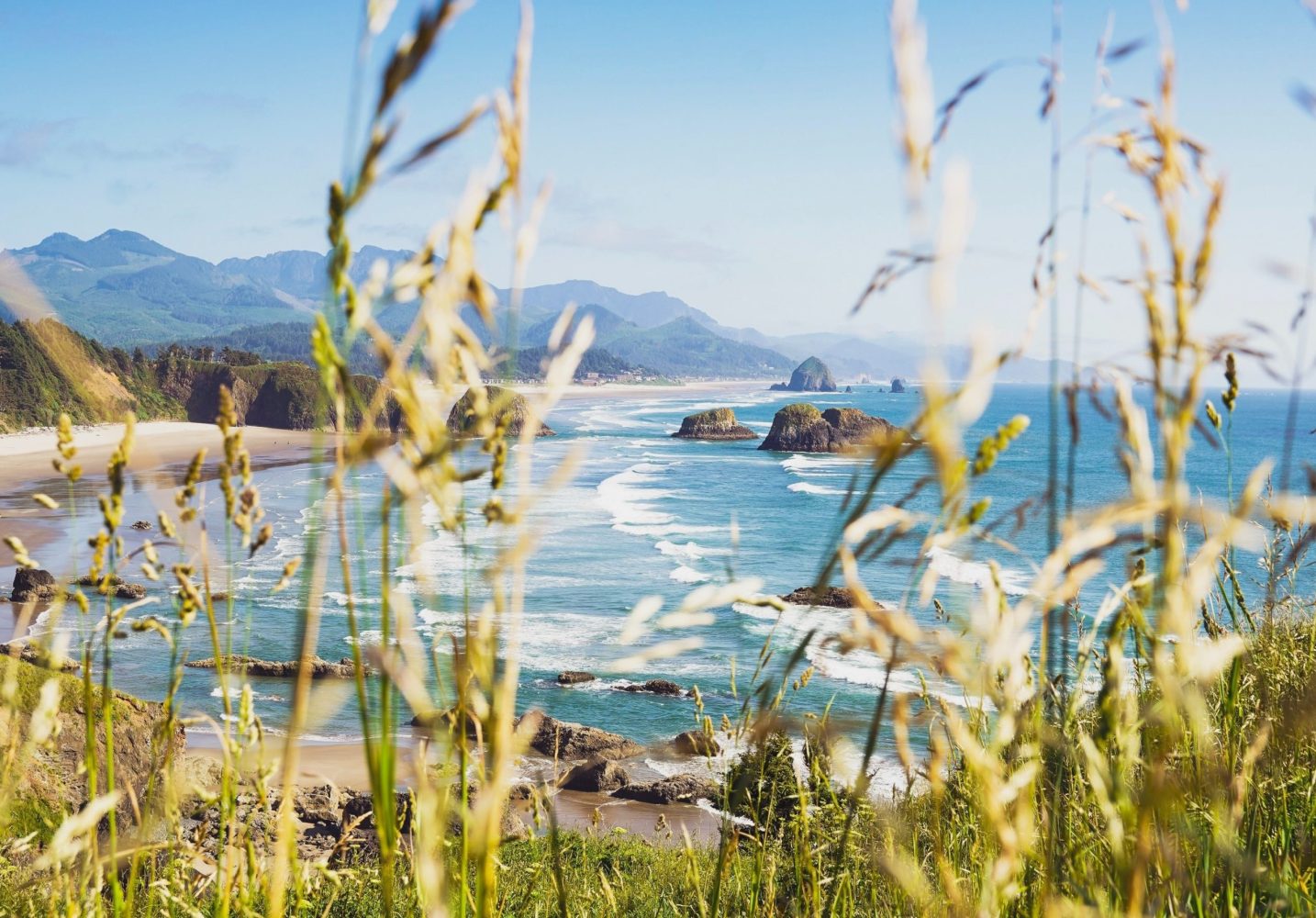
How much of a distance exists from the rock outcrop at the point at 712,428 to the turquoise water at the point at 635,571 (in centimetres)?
1757

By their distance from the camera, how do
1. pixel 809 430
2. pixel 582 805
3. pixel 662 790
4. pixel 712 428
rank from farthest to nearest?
pixel 712 428
pixel 809 430
pixel 662 790
pixel 582 805

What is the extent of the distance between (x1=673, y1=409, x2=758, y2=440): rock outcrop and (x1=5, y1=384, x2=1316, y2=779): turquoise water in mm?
17567

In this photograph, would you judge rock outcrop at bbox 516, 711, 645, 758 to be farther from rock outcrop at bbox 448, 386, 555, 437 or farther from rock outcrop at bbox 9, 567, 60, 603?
rock outcrop at bbox 448, 386, 555, 437

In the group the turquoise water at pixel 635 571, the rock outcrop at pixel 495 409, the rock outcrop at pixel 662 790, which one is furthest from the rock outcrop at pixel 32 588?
the rock outcrop at pixel 495 409

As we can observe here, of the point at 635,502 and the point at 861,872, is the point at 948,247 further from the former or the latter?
the point at 635,502

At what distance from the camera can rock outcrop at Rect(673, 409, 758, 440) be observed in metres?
93.9

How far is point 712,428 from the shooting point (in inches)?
3711

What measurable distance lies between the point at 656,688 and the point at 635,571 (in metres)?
9.88

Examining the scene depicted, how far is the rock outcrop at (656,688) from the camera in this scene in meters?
24.1

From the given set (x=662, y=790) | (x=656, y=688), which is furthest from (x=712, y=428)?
(x=662, y=790)

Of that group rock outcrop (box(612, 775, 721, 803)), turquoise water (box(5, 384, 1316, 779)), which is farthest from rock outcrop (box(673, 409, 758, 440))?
rock outcrop (box(612, 775, 721, 803))

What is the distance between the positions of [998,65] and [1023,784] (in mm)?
728

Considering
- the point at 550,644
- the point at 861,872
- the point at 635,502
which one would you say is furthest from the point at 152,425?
the point at 861,872

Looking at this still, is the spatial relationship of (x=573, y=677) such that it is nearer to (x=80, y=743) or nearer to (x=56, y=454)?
(x=80, y=743)
